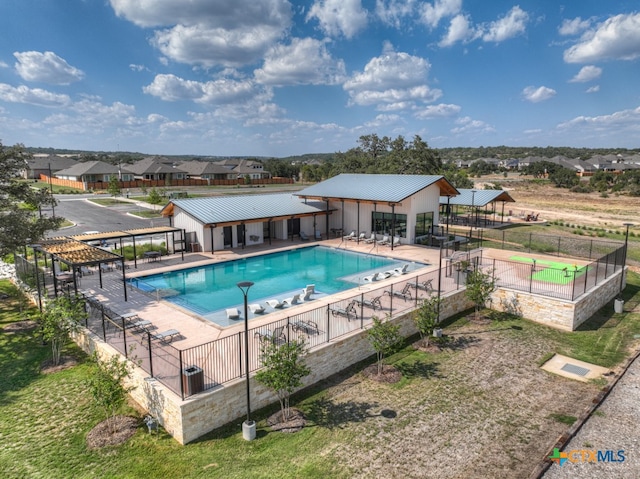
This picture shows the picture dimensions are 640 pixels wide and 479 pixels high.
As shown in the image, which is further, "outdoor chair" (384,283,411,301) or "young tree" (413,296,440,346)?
"outdoor chair" (384,283,411,301)

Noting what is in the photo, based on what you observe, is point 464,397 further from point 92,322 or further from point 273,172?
point 273,172

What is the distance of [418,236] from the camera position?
30.5 meters

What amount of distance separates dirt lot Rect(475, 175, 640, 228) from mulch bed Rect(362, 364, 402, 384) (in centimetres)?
3868

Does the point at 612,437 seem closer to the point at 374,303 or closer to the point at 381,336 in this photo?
the point at 381,336

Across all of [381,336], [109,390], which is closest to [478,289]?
[381,336]

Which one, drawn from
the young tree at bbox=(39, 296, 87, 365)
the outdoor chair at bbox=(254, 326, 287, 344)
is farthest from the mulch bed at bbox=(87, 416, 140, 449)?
the outdoor chair at bbox=(254, 326, 287, 344)

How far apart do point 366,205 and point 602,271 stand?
1586 centimetres

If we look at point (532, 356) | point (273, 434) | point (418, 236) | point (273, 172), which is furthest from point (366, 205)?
point (273, 172)

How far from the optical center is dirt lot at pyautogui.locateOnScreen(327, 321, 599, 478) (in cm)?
895

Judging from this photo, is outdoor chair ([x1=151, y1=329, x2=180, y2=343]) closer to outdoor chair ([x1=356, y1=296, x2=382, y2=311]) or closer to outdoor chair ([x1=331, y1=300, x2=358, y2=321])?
outdoor chair ([x1=331, y1=300, x2=358, y2=321])

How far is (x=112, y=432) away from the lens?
9.96 metres

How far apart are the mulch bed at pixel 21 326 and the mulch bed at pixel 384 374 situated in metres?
12.5

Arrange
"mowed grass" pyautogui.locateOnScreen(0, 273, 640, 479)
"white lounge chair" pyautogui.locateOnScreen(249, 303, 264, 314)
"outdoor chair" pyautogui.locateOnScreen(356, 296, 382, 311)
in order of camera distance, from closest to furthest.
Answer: "mowed grass" pyautogui.locateOnScreen(0, 273, 640, 479), "outdoor chair" pyautogui.locateOnScreen(356, 296, 382, 311), "white lounge chair" pyautogui.locateOnScreen(249, 303, 264, 314)

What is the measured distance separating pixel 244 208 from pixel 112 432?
66.6ft
